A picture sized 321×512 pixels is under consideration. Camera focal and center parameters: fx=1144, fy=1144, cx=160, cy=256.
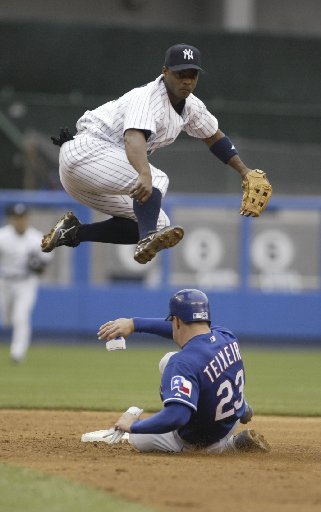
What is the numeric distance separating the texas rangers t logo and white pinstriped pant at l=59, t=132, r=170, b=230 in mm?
879

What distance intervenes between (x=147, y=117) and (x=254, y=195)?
0.88 m

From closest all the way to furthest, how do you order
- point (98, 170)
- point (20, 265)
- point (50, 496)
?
point (50, 496), point (98, 170), point (20, 265)

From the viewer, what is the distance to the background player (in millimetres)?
5949

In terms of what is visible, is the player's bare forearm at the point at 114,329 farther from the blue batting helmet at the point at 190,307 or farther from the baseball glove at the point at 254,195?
the baseball glove at the point at 254,195

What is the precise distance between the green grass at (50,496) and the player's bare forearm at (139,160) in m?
1.57

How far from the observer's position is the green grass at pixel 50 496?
4594mm

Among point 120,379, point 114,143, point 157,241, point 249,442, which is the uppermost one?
point 114,143

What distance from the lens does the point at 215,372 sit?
20.1 feet

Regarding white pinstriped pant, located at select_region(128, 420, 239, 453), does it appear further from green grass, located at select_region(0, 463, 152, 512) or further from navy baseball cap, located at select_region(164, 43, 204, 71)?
navy baseball cap, located at select_region(164, 43, 204, 71)

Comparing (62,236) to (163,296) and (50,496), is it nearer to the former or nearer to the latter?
(50,496)

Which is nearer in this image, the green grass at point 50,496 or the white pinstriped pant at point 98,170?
the green grass at point 50,496

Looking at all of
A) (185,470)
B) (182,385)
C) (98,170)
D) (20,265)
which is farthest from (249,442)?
(20,265)

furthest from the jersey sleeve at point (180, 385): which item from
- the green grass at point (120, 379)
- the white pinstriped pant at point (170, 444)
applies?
the green grass at point (120, 379)

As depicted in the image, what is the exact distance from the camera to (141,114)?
6.09 metres
